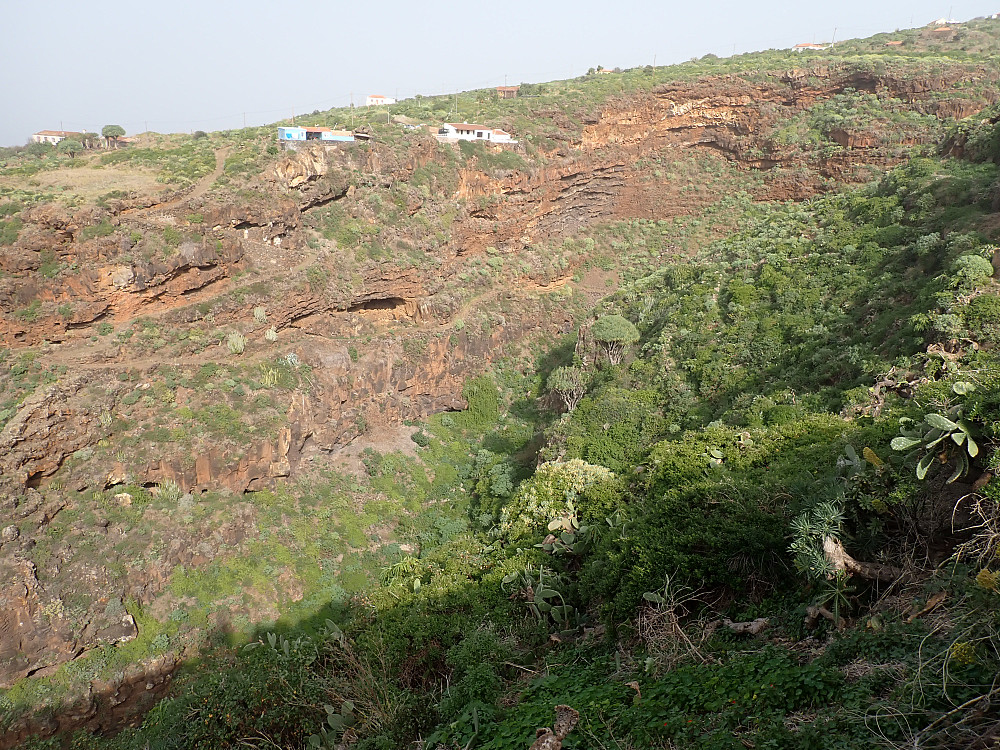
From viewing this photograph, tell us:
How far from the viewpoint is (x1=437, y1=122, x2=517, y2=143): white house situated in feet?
116

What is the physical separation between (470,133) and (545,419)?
18835mm

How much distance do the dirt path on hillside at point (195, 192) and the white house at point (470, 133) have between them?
12.5m

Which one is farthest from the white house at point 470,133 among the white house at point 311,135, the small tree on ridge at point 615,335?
the small tree on ridge at point 615,335

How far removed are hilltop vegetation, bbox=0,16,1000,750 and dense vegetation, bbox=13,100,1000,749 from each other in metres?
0.06

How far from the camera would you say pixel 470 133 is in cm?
3553

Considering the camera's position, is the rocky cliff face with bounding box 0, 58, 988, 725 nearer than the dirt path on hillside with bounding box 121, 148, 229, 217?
Yes

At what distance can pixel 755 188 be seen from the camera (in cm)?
3738

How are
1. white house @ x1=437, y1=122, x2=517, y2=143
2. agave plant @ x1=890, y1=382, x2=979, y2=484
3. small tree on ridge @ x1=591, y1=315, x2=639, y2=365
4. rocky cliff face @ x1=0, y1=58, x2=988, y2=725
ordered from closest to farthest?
agave plant @ x1=890, y1=382, x2=979, y2=484, rocky cliff face @ x1=0, y1=58, x2=988, y2=725, small tree on ridge @ x1=591, y1=315, x2=639, y2=365, white house @ x1=437, y1=122, x2=517, y2=143

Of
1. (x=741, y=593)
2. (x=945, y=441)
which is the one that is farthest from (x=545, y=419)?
(x=945, y=441)

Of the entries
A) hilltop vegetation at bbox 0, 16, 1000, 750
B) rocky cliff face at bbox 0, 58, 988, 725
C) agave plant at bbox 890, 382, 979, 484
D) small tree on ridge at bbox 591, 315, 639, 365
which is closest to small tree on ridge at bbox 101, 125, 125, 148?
hilltop vegetation at bbox 0, 16, 1000, 750

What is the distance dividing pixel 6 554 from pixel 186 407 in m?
6.72

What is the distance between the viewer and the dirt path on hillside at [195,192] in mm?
23328

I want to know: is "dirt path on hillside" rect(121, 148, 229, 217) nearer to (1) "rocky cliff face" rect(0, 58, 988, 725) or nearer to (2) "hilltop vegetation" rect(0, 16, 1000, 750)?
(1) "rocky cliff face" rect(0, 58, 988, 725)

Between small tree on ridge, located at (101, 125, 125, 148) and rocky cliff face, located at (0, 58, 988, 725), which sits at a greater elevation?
small tree on ridge, located at (101, 125, 125, 148)
